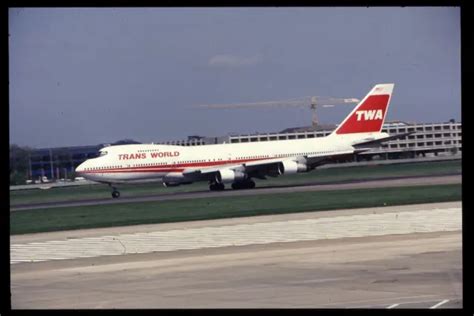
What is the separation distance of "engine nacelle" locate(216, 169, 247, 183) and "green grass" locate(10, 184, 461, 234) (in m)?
9.56

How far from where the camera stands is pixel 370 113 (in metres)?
69.2

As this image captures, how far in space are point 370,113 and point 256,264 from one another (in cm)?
4960

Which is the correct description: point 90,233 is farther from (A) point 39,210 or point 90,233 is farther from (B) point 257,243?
(A) point 39,210

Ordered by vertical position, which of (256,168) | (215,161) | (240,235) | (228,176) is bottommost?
(240,235)

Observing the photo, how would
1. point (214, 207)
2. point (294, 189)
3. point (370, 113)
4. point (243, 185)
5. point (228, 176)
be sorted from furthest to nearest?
point (370, 113) < point (243, 185) < point (228, 176) < point (294, 189) < point (214, 207)

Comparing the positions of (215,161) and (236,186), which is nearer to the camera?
(236,186)

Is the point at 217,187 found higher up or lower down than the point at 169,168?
lower down

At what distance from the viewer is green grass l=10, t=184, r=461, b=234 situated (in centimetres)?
3825

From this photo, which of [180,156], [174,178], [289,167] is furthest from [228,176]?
[289,167]

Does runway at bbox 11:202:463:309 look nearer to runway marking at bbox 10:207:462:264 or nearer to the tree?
runway marking at bbox 10:207:462:264

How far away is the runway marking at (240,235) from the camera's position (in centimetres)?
2602
